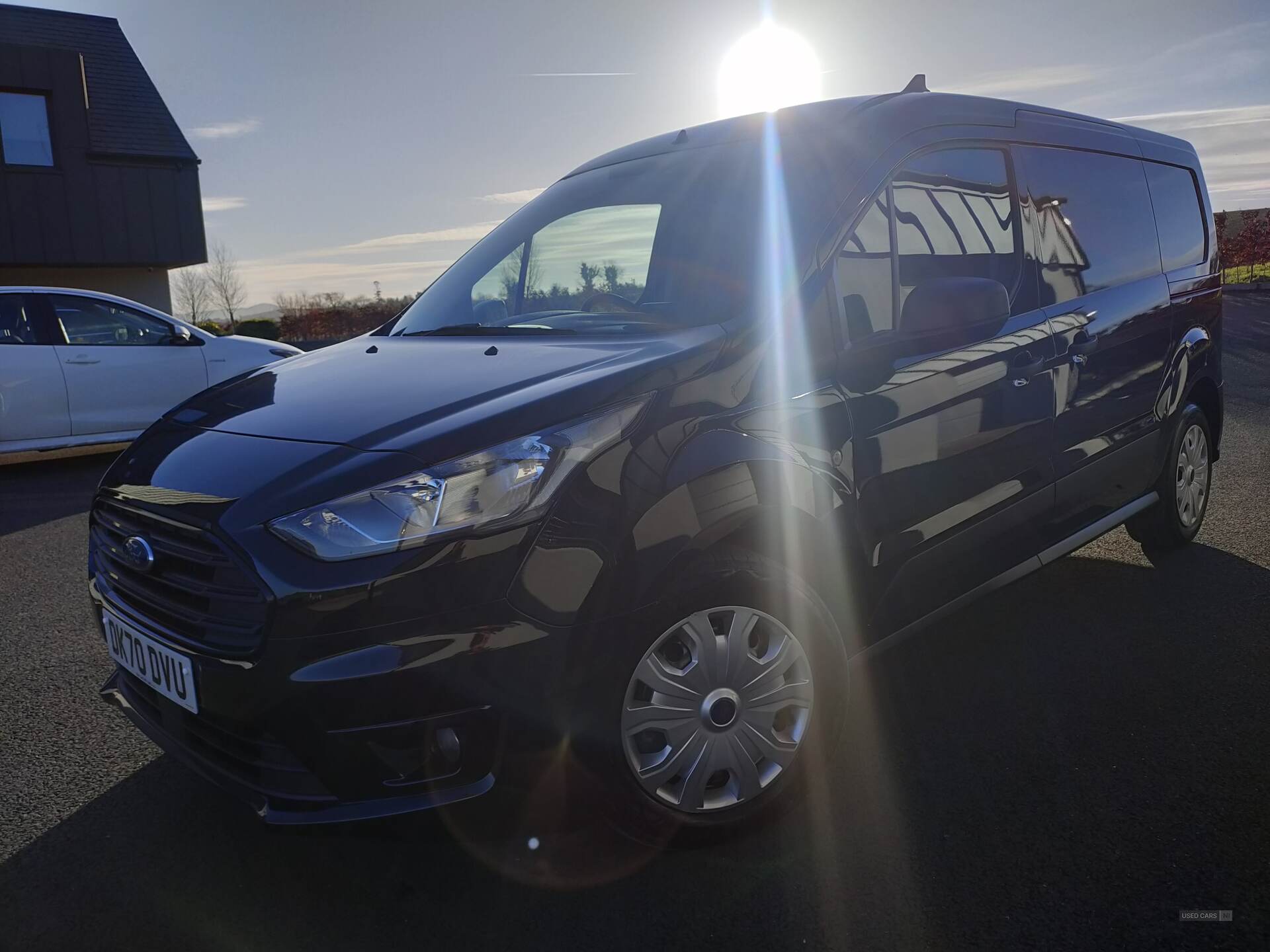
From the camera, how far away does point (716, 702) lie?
242cm

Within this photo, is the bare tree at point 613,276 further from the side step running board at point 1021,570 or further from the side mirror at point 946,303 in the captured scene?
the side step running board at point 1021,570

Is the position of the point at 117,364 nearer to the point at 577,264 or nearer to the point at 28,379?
the point at 28,379

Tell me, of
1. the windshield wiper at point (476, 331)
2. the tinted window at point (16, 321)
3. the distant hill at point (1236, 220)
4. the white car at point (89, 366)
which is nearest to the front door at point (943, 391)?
the windshield wiper at point (476, 331)

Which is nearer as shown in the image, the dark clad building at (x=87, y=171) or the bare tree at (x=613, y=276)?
the bare tree at (x=613, y=276)

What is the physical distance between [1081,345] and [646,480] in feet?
6.91

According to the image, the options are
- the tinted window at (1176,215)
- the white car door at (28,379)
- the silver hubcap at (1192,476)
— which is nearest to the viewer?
the tinted window at (1176,215)

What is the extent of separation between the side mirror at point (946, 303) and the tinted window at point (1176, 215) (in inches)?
80.8

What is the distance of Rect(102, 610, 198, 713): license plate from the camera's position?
225 cm

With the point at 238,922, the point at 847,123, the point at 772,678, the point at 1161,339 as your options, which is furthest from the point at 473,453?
the point at 1161,339

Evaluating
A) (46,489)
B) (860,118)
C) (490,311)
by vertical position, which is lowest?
(46,489)

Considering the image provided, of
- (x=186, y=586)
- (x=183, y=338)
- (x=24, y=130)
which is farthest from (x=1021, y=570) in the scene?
(x=24, y=130)

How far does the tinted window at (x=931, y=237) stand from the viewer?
2822 millimetres

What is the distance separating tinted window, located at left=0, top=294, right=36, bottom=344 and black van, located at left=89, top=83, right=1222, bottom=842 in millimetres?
6266

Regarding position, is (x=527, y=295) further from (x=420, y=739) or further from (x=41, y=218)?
(x=41, y=218)
